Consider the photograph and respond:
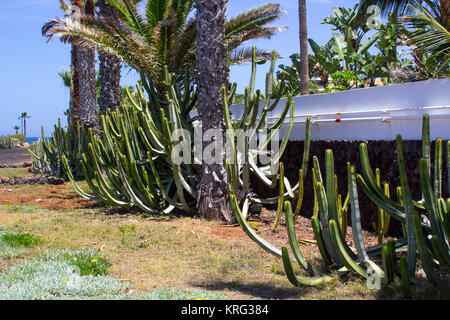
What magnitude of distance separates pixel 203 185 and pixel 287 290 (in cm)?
416

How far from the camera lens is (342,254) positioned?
4230 millimetres

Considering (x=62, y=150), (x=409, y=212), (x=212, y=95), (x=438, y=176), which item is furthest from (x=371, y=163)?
(x=62, y=150)

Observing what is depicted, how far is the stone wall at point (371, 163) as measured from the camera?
705 centimetres

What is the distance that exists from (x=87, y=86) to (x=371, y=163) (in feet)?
41.0

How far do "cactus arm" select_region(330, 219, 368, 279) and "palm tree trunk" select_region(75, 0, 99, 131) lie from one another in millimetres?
14035

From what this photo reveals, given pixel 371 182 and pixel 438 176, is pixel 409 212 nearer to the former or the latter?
pixel 371 182

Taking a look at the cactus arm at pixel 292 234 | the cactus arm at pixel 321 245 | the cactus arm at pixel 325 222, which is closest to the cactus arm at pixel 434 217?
the cactus arm at pixel 325 222

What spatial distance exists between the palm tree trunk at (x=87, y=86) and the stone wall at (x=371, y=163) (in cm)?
967

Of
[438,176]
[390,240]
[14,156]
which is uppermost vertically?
[438,176]

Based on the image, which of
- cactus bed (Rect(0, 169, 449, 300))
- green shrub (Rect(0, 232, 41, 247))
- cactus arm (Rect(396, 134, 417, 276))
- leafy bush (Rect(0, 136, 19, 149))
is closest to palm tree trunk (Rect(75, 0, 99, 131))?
cactus bed (Rect(0, 169, 449, 300))

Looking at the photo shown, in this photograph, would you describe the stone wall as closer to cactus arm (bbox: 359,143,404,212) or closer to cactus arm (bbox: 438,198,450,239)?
cactus arm (bbox: 359,143,404,212)

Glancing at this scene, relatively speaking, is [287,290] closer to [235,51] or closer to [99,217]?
[99,217]

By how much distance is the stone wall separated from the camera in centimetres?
705
